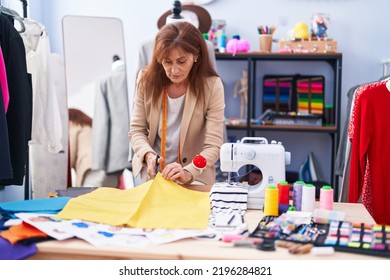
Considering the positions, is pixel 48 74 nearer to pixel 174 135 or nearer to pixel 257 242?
pixel 174 135

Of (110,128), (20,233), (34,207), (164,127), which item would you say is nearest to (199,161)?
(164,127)

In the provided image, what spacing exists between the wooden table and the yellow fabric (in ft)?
0.54

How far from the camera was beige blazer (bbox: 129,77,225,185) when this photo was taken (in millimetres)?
2508

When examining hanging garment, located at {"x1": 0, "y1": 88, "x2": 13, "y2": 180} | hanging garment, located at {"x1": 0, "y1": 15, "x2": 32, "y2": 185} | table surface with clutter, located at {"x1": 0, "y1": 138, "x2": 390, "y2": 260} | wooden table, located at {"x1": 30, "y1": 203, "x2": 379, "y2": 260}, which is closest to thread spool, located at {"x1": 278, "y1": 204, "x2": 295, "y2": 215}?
table surface with clutter, located at {"x1": 0, "y1": 138, "x2": 390, "y2": 260}

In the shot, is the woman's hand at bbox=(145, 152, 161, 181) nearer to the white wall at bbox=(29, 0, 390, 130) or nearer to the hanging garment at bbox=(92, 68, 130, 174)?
the hanging garment at bbox=(92, 68, 130, 174)

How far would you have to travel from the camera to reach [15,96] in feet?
8.67

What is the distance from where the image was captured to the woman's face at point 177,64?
2.36 metres

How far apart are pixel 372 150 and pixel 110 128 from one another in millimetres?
2387

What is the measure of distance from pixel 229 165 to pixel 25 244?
0.86 metres

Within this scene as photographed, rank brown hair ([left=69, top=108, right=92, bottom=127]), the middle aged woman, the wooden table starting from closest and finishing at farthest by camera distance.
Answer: the wooden table → the middle aged woman → brown hair ([left=69, top=108, right=92, bottom=127])

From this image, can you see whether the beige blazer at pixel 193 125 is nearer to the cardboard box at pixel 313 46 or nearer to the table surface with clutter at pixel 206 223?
the table surface with clutter at pixel 206 223

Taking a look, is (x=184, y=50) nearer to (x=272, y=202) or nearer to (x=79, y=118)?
(x=272, y=202)

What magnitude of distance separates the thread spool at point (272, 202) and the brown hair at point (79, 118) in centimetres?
280
